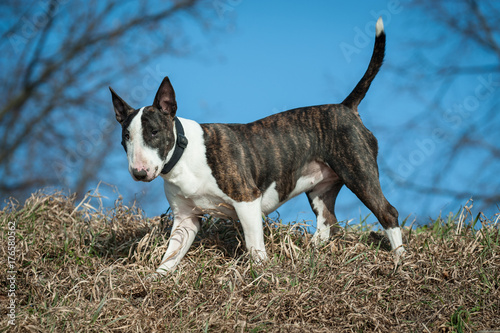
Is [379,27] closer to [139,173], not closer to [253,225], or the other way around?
[253,225]

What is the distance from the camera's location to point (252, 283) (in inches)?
151

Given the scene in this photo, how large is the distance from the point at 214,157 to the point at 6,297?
2095 millimetres

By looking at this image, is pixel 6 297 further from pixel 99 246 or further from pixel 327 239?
pixel 327 239

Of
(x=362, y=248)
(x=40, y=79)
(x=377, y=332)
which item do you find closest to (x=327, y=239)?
(x=362, y=248)

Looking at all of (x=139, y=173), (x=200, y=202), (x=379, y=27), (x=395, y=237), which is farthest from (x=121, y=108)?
(x=395, y=237)

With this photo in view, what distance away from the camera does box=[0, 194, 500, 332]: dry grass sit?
3.51 meters

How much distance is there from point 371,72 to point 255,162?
144 cm

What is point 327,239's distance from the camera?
511 centimetres

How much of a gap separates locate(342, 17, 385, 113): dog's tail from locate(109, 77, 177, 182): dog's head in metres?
1.81

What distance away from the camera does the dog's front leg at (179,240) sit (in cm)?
459

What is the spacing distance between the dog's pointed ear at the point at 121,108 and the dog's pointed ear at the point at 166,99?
0.29 meters

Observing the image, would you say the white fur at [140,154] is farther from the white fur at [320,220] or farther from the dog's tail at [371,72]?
the dog's tail at [371,72]

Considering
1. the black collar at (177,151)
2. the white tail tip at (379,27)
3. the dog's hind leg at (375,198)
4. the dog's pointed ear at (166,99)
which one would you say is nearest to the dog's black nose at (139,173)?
the black collar at (177,151)

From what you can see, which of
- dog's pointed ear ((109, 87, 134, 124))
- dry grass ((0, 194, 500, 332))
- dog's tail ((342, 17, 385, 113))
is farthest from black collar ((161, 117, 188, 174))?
dog's tail ((342, 17, 385, 113))
